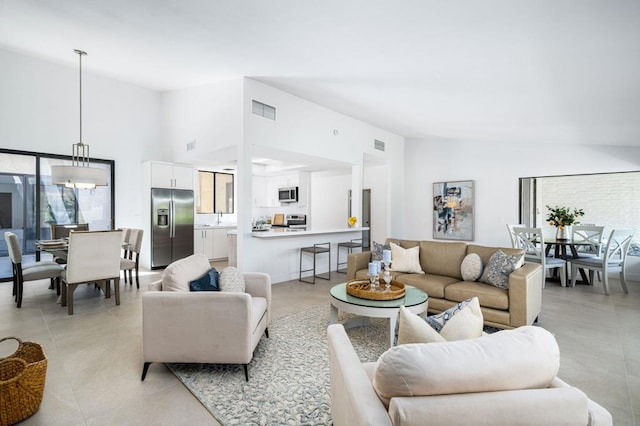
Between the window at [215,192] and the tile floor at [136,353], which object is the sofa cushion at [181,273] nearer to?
the tile floor at [136,353]

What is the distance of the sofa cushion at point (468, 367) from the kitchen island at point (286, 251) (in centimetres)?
406

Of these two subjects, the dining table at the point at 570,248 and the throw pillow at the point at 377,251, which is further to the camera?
the dining table at the point at 570,248

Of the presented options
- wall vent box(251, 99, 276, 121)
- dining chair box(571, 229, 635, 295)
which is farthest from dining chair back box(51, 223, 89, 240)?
dining chair box(571, 229, 635, 295)

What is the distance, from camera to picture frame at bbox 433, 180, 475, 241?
7.13 m

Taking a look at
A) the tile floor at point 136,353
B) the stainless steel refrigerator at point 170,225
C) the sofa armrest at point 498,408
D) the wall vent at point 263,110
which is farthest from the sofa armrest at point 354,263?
the stainless steel refrigerator at point 170,225

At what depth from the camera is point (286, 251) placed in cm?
561

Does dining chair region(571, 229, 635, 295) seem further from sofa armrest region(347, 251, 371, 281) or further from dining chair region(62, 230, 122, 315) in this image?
dining chair region(62, 230, 122, 315)

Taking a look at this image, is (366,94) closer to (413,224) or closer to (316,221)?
(413,224)

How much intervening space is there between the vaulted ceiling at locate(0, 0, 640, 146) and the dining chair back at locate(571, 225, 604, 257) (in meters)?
1.50

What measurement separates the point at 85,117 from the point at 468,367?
23.9ft

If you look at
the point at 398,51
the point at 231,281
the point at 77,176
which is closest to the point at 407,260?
the point at 231,281

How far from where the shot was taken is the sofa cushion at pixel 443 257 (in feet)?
13.3

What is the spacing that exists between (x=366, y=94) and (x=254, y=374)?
407cm

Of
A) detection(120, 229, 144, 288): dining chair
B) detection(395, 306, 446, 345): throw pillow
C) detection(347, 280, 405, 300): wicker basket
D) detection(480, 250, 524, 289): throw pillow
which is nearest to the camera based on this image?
detection(395, 306, 446, 345): throw pillow
